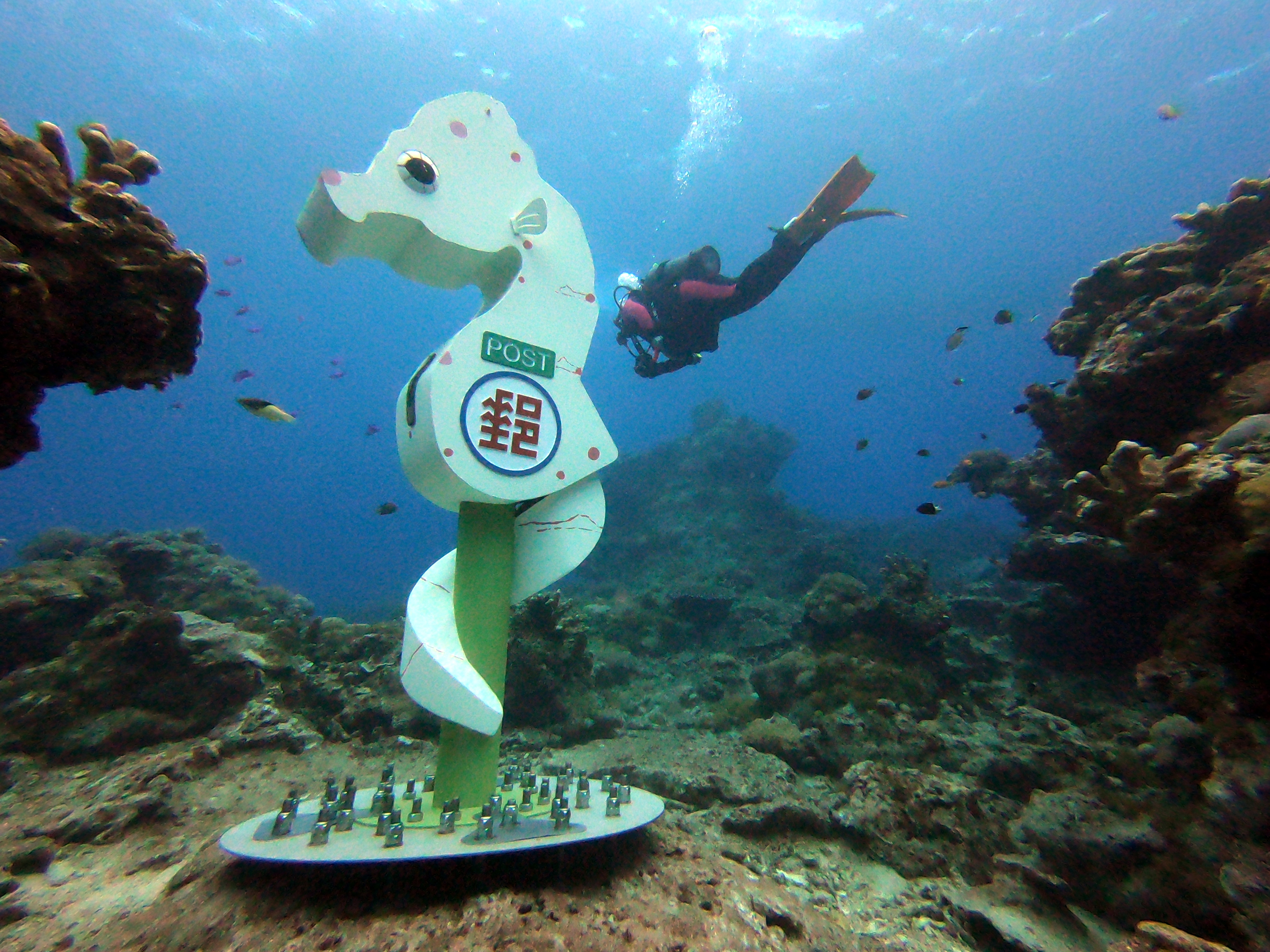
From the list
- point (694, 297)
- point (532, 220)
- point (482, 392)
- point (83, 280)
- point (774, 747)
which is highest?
point (694, 297)

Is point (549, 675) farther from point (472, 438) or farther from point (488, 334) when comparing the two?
point (488, 334)

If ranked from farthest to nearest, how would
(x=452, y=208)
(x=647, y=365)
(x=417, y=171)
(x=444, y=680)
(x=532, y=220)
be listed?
1. (x=647, y=365)
2. (x=532, y=220)
3. (x=452, y=208)
4. (x=417, y=171)
5. (x=444, y=680)

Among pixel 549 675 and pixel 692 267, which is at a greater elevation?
pixel 692 267

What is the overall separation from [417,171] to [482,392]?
5.21 ft

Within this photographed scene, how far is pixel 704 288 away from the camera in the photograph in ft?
24.5

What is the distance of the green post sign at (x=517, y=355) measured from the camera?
3465 mm

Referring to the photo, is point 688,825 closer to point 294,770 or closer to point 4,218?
point 294,770

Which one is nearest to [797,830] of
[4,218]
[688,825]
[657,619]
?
[688,825]

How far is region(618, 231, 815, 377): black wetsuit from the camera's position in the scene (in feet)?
24.1

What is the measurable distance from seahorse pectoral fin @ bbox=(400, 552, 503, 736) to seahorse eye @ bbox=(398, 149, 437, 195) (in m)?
2.78

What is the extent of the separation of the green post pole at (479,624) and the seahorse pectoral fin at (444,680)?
0.58 ft

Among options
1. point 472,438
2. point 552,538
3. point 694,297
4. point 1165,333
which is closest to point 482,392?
point 472,438

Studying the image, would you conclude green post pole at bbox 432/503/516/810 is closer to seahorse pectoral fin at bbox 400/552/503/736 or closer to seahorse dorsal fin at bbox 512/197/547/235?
seahorse pectoral fin at bbox 400/552/503/736

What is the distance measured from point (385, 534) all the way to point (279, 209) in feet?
190
